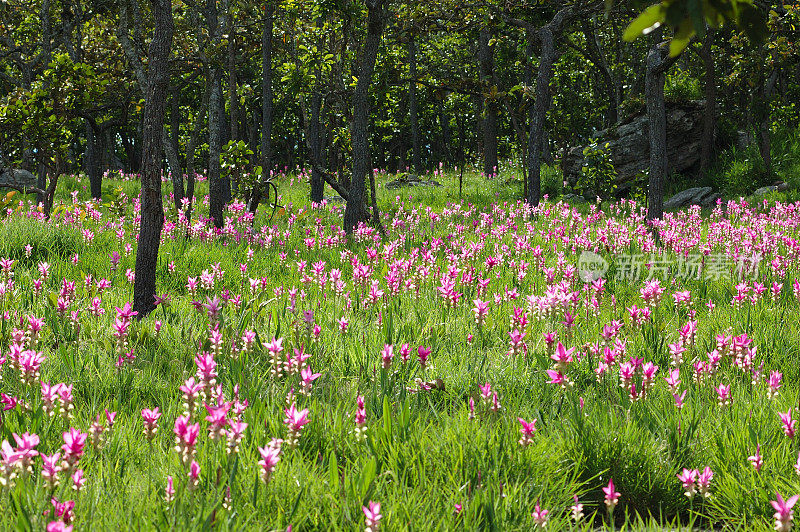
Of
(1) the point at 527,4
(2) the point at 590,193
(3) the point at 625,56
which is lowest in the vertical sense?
(2) the point at 590,193

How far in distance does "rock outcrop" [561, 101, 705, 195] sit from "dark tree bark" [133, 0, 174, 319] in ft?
48.9

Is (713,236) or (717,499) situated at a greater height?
(713,236)

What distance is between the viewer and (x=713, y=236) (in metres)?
9.09

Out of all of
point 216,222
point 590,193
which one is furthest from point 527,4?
point 216,222

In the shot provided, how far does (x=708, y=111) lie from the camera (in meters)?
17.1

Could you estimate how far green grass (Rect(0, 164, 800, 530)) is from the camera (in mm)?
2410

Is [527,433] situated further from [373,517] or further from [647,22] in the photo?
[647,22]

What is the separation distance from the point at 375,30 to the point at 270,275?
504 cm

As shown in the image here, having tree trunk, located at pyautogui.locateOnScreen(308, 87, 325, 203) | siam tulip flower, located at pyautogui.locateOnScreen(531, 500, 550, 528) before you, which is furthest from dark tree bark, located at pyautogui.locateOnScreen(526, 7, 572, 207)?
siam tulip flower, located at pyautogui.locateOnScreen(531, 500, 550, 528)

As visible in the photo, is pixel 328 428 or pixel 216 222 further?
pixel 216 222

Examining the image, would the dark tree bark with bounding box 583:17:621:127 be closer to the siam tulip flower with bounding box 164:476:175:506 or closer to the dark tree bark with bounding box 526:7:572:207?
the dark tree bark with bounding box 526:7:572:207

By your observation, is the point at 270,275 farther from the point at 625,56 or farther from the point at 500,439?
the point at 625,56

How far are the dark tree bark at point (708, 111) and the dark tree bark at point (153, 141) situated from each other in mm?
15221

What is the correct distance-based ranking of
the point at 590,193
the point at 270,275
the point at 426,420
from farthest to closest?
the point at 590,193
the point at 270,275
the point at 426,420
